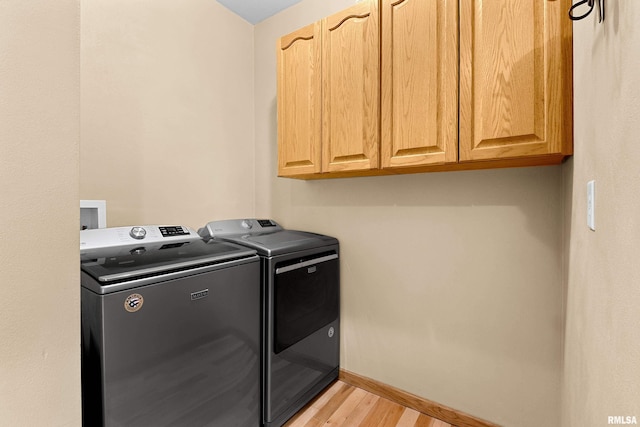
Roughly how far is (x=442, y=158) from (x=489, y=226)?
0.48 meters

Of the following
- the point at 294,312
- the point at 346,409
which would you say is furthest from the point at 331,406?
the point at 294,312

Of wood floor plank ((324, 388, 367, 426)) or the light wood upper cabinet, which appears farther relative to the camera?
wood floor plank ((324, 388, 367, 426))

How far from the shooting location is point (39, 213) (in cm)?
64

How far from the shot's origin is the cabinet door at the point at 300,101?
1790 mm

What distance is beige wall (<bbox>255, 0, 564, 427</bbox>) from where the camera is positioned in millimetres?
1439

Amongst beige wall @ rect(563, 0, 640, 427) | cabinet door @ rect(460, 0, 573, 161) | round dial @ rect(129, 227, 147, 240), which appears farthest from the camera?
round dial @ rect(129, 227, 147, 240)

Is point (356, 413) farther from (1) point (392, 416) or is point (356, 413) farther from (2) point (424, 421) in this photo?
(2) point (424, 421)

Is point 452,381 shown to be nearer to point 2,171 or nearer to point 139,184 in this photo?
point 2,171

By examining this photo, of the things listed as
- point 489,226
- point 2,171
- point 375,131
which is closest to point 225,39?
point 375,131

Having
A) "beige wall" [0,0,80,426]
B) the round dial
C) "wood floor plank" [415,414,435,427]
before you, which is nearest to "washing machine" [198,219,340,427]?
the round dial

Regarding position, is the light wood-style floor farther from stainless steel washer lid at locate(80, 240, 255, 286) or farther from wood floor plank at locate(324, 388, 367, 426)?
stainless steel washer lid at locate(80, 240, 255, 286)

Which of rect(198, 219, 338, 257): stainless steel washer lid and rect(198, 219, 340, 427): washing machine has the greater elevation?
rect(198, 219, 338, 257): stainless steel washer lid

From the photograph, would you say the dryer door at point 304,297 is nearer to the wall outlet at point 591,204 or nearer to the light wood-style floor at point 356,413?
A: the light wood-style floor at point 356,413

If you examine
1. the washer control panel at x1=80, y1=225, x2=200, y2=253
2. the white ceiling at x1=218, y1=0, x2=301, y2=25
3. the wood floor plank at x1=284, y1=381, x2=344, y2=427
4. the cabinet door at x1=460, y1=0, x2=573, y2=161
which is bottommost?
the wood floor plank at x1=284, y1=381, x2=344, y2=427
